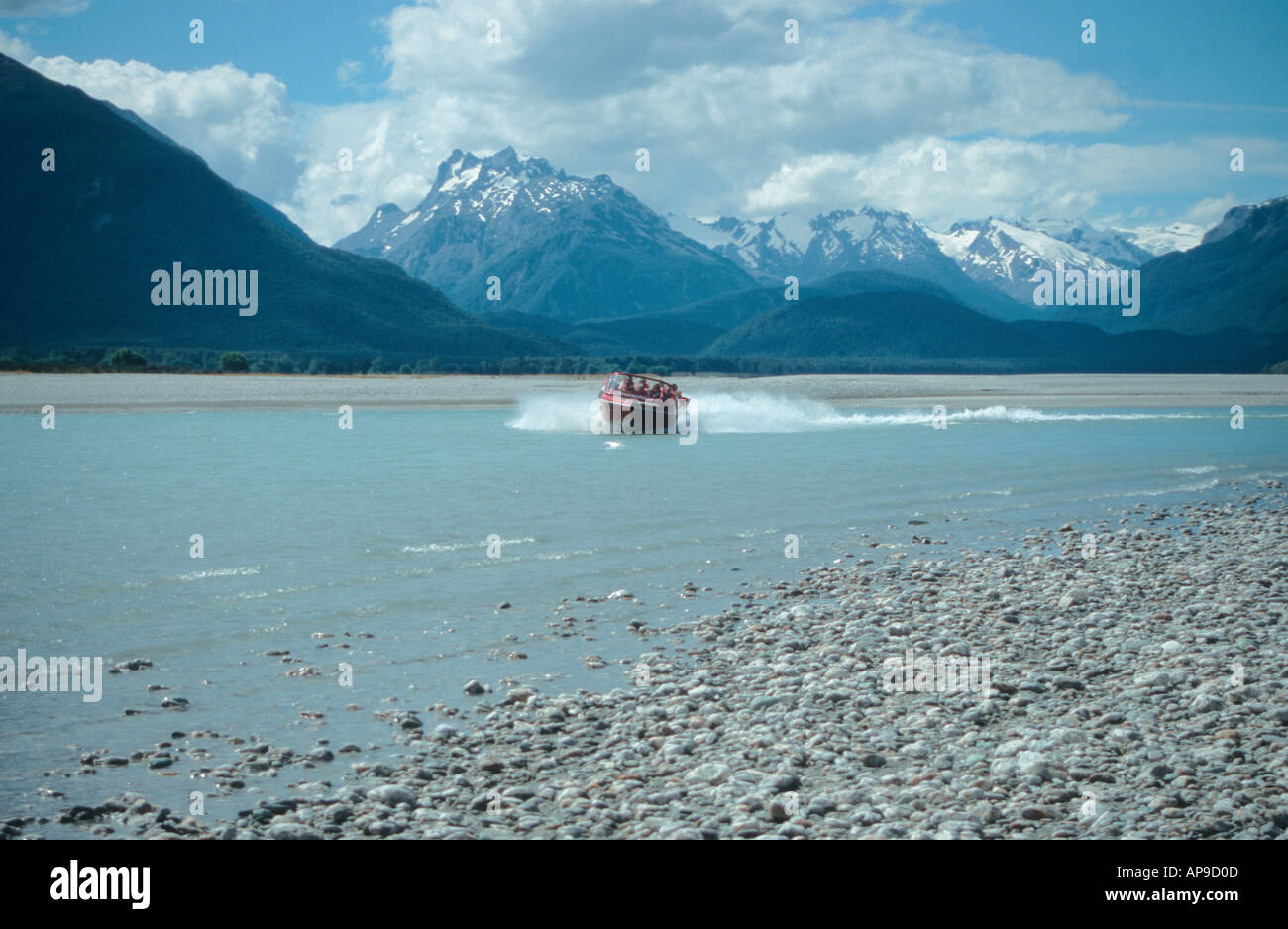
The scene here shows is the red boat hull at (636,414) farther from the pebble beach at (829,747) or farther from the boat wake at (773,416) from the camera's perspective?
the pebble beach at (829,747)

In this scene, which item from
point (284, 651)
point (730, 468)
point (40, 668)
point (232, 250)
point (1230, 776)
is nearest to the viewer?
point (1230, 776)

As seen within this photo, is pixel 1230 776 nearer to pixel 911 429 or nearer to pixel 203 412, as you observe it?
pixel 911 429

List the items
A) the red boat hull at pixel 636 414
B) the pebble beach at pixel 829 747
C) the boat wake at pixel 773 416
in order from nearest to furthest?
the pebble beach at pixel 829 747 → the red boat hull at pixel 636 414 → the boat wake at pixel 773 416

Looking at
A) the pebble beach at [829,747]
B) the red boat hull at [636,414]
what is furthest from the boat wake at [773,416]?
the pebble beach at [829,747]

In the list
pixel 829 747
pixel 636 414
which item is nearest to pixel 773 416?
pixel 636 414

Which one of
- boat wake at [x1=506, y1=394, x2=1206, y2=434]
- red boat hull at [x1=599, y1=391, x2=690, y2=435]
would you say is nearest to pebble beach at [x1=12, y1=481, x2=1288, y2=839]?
red boat hull at [x1=599, y1=391, x2=690, y2=435]
